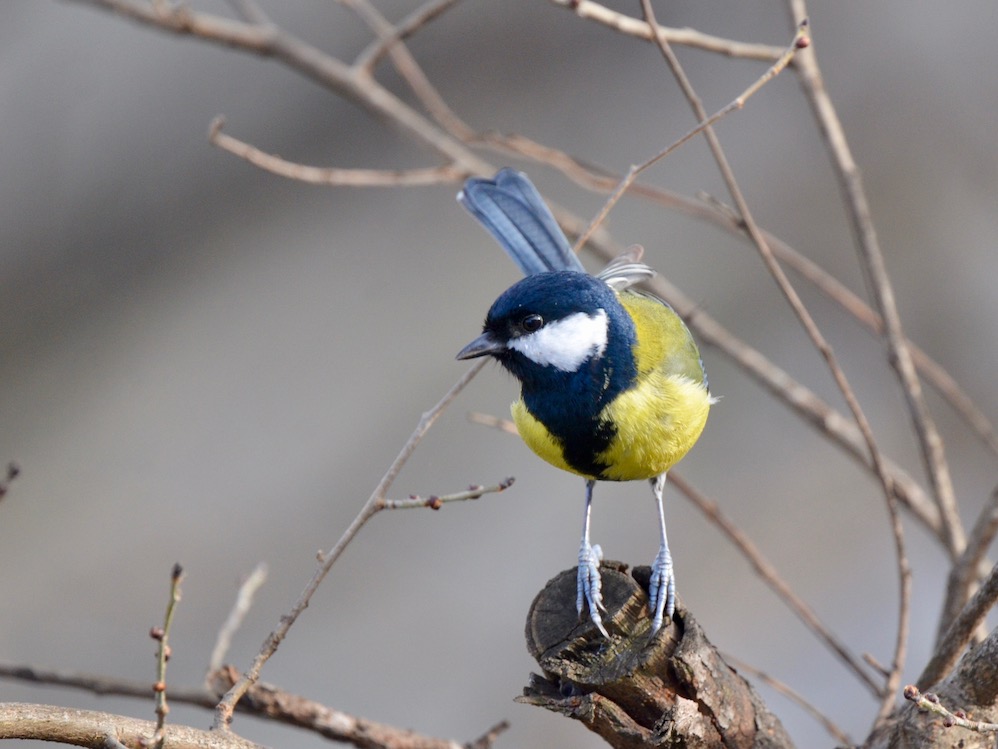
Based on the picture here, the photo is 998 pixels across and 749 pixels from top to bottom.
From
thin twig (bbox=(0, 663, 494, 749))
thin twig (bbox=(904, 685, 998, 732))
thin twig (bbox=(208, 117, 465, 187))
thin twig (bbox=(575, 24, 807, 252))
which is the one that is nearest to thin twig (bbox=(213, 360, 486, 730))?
thin twig (bbox=(0, 663, 494, 749))

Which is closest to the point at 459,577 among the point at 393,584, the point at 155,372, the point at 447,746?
the point at 393,584

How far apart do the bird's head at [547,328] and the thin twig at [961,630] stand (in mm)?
743

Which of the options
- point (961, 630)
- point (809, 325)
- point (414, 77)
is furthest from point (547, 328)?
point (414, 77)

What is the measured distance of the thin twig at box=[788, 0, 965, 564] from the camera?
2160 mm

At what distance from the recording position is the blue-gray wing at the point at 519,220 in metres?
2.48

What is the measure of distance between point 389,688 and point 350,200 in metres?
2.07

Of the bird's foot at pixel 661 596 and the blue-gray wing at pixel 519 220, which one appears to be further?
the blue-gray wing at pixel 519 220

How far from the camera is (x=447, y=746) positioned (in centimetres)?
196

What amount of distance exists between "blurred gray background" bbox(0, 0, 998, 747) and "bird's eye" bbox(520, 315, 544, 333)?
253 cm

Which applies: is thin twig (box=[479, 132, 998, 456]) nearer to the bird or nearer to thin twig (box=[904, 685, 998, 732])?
the bird

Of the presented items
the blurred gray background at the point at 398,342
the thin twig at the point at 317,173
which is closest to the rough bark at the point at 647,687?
the thin twig at the point at 317,173

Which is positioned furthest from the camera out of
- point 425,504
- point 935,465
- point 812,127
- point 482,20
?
point 812,127

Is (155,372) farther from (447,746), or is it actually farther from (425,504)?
(425,504)

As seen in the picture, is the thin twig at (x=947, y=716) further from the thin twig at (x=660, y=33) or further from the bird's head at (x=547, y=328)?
the thin twig at (x=660, y=33)
